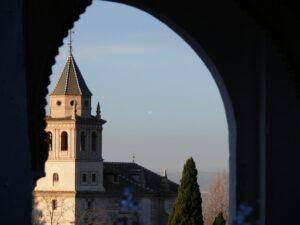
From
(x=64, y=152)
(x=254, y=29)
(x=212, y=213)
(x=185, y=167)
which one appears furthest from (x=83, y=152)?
(x=254, y=29)

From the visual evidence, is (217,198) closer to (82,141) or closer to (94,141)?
(94,141)

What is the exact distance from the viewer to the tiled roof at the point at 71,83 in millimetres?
60625

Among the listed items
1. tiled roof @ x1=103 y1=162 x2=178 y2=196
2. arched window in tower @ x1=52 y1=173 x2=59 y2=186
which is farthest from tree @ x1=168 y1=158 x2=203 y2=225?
arched window in tower @ x1=52 y1=173 x2=59 y2=186

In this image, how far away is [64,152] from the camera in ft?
210

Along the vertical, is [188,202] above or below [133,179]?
below

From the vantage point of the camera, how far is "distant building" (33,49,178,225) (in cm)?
6109

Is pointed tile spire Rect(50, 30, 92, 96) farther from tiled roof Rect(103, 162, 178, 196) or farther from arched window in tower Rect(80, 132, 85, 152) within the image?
tiled roof Rect(103, 162, 178, 196)

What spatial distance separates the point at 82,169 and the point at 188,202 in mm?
33600

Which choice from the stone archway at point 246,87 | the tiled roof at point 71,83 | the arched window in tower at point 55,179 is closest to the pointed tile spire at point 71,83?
the tiled roof at point 71,83

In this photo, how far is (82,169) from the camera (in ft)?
210

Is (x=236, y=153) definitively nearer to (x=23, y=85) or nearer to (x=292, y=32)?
(x=292, y=32)

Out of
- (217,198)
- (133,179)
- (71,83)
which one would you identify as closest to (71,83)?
(71,83)

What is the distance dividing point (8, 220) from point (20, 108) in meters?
0.36

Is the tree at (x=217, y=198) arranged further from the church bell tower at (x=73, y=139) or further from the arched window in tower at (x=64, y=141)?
the arched window in tower at (x=64, y=141)
